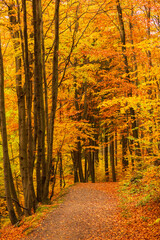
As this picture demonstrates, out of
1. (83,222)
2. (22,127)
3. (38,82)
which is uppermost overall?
(38,82)

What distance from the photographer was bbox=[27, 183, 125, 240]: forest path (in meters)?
5.38

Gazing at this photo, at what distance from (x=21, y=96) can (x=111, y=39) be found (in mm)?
8701

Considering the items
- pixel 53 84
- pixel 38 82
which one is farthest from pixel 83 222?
pixel 53 84

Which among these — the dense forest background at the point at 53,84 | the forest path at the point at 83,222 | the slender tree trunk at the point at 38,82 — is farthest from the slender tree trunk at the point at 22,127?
the forest path at the point at 83,222

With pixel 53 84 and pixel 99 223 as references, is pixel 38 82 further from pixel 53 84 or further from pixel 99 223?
pixel 99 223

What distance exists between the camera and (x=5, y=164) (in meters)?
6.64

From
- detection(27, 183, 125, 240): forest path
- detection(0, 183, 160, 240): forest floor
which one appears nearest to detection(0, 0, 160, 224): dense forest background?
detection(0, 183, 160, 240): forest floor

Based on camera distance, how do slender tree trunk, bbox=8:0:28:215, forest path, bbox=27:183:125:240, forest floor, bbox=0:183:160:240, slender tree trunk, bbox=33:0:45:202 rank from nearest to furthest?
1. forest floor, bbox=0:183:160:240
2. forest path, bbox=27:183:125:240
3. slender tree trunk, bbox=33:0:45:202
4. slender tree trunk, bbox=8:0:28:215

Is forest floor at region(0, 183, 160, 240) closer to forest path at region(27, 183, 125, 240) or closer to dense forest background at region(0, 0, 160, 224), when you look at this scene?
forest path at region(27, 183, 125, 240)

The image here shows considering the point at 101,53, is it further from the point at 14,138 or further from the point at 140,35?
the point at 14,138

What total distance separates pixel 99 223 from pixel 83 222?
0.46 m

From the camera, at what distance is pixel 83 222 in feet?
20.2

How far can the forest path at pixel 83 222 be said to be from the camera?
5375 millimetres

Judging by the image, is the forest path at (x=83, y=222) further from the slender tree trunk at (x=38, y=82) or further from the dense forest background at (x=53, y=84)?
the slender tree trunk at (x=38, y=82)
